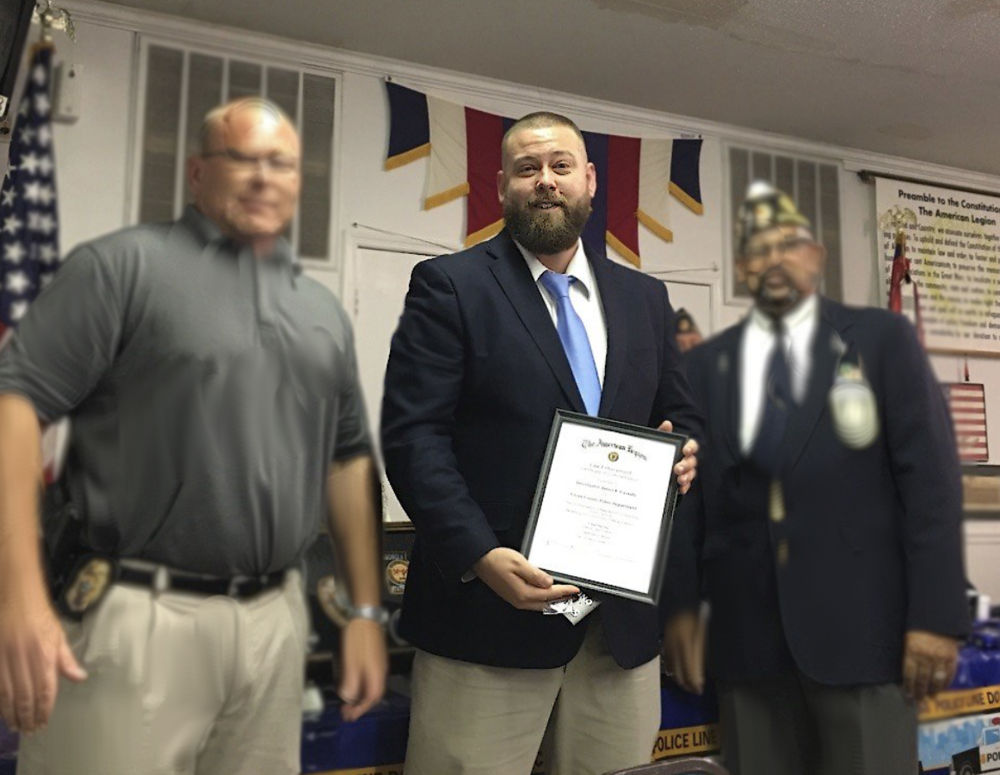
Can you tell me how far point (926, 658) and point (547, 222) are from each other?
0.83 m

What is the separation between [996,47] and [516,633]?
4.45 ft

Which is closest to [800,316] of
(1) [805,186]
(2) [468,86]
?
(1) [805,186]

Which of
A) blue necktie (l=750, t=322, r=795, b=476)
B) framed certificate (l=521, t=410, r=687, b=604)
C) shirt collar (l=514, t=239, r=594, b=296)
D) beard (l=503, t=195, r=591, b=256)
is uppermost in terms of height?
beard (l=503, t=195, r=591, b=256)

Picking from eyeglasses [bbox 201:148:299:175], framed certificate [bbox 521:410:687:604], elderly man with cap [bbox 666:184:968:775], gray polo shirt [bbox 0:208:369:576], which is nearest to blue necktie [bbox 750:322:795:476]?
elderly man with cap [bbox 666:184:968:775]

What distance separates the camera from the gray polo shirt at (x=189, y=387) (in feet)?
2.51

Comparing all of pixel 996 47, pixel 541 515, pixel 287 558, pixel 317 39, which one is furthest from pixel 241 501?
pixel 996 47

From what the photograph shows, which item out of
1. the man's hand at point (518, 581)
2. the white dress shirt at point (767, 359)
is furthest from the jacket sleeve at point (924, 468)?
the man's hand at point (518, 581)

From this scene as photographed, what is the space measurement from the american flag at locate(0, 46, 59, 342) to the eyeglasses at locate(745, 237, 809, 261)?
80 cm

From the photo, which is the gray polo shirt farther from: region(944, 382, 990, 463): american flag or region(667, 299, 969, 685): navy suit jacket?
region(944, 382, 990, 463): american flag

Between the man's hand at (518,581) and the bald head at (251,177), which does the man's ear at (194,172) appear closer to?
the bald head at (251,177)

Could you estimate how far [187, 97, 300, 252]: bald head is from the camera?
0.77 m

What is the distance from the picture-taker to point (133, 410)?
2.56ft

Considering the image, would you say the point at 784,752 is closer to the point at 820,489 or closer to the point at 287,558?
the point at 820,489

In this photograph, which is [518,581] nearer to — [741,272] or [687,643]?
[687,643]
